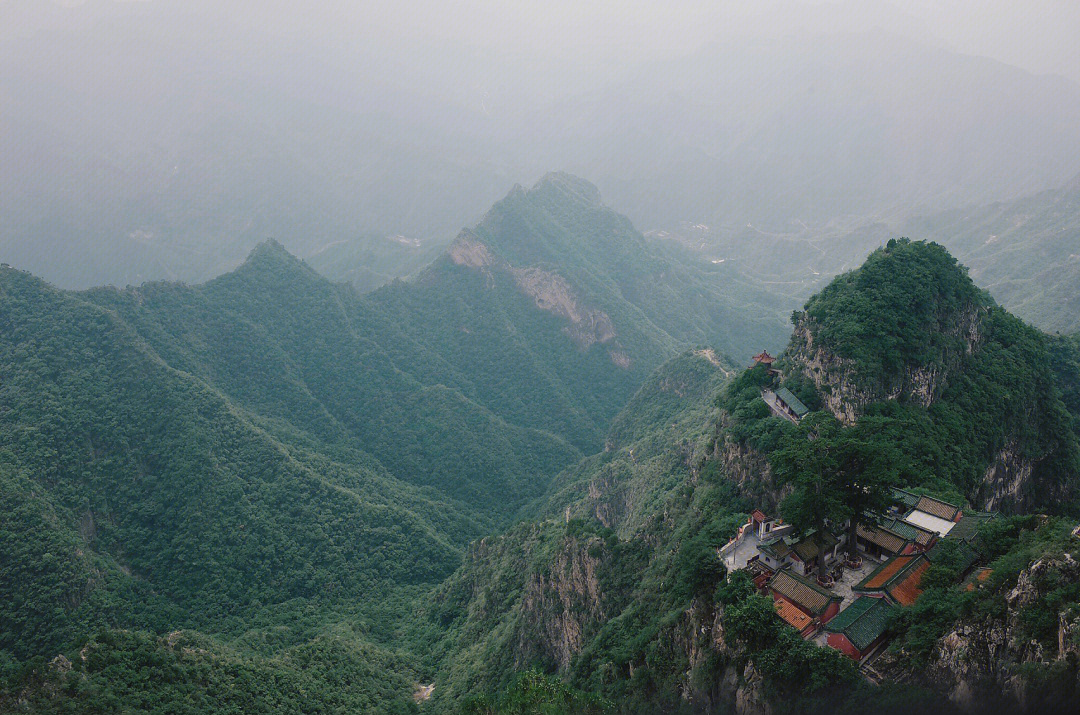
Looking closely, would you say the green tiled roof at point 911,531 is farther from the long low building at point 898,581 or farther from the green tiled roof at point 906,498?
the green tiled roof at point 906,498

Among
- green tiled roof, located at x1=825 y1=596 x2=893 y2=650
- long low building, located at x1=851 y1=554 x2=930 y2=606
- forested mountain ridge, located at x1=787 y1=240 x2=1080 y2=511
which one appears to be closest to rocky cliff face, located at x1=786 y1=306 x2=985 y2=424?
forested mountain ridge, located at x1=787 y1=240 x2=1080 y2=511

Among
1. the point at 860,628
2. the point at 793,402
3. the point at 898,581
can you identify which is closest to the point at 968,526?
the point at 898,581

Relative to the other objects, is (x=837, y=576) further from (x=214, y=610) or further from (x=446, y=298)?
(x=446, y=298)

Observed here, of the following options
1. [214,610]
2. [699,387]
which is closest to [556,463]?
[699,387]

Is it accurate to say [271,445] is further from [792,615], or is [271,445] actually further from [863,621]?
[863,621]

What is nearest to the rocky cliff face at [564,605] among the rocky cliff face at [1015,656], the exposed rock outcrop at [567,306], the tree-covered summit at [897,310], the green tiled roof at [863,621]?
the green tiled roof at [863,621]

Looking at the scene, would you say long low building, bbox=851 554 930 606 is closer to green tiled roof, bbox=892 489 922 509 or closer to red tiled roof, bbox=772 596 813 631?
red tiled roof, bbox=772 596 813 631
